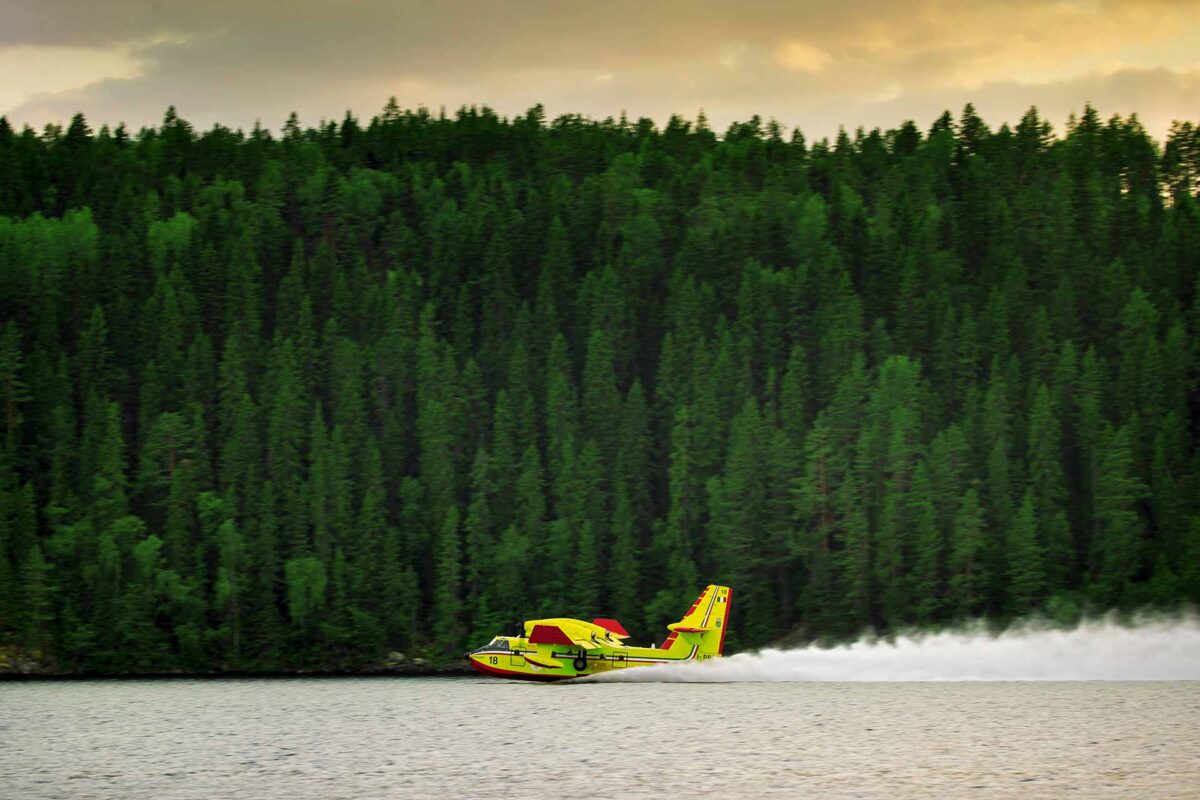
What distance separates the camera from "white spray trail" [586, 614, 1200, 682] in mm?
72744

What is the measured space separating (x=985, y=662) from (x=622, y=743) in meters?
A: 36.9

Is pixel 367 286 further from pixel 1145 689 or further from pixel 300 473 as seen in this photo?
pixel 1145 689

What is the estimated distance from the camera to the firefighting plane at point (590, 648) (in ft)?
236

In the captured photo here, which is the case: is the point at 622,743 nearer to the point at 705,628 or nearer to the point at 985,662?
the point at 705,628

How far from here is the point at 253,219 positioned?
16638 cm

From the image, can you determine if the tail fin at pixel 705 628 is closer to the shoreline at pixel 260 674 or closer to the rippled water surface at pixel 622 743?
the rippled water surface at pixel 622 743

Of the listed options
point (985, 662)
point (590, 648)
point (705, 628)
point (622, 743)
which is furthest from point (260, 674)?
point (622, 743)

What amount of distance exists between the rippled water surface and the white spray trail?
43.7 inches

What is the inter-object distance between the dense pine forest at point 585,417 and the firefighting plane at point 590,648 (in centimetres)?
3541

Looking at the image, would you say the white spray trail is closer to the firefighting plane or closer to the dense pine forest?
the firefighting plane

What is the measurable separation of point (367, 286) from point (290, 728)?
94.7 m

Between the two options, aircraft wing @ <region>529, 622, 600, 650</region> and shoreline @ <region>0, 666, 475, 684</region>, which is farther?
shoreline @ <region>0, 666, 475, 684</region>

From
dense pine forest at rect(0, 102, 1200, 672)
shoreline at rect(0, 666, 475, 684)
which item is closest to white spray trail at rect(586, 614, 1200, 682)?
dense pine forest at rect(0, 102, 1200, 672)

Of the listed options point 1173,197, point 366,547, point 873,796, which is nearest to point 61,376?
point 366,547
